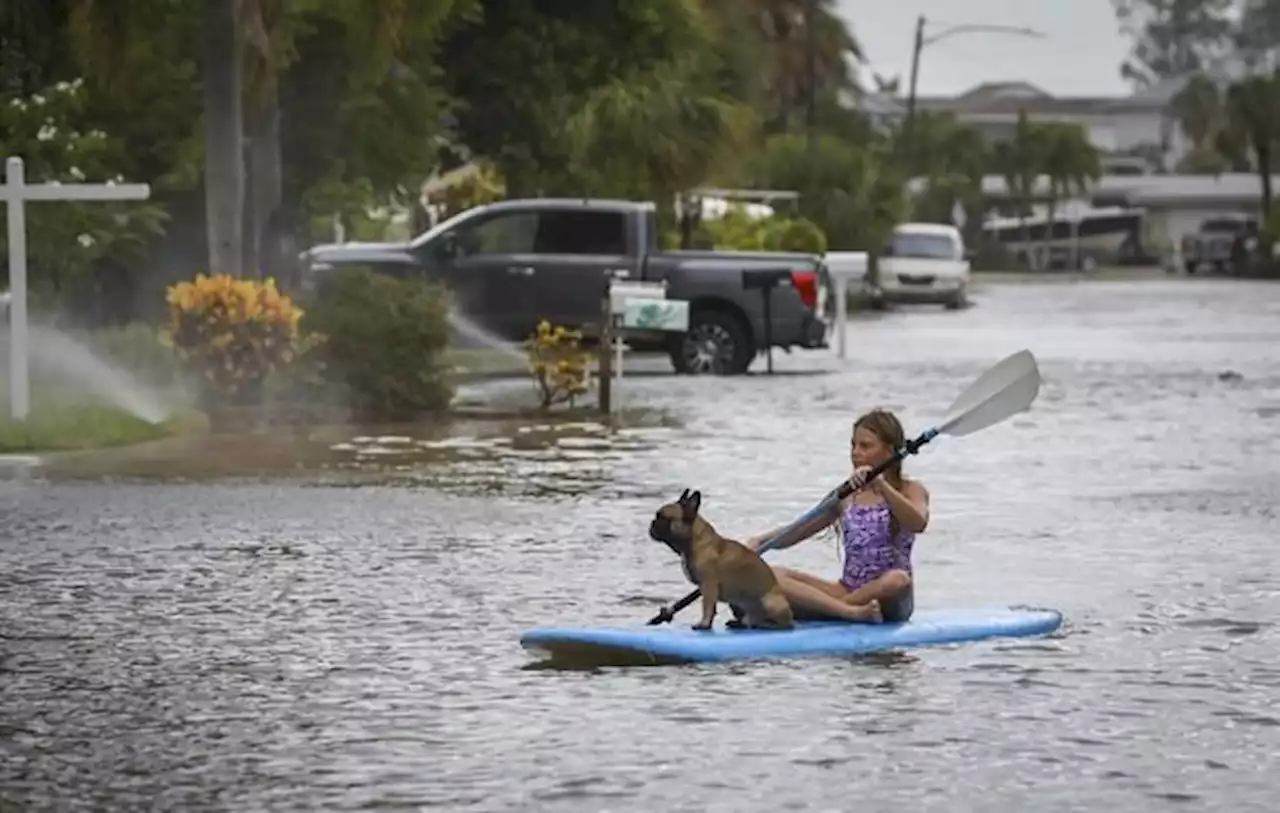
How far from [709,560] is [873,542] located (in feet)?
2.79

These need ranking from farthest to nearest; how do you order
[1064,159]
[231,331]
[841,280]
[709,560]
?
[1064,159] < [841,280] < [231,331] < [709,560]

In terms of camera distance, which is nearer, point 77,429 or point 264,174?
point 77,429

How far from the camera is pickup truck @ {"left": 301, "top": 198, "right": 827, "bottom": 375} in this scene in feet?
114

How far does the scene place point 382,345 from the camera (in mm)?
25984

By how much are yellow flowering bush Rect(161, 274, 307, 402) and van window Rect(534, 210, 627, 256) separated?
32.9ft

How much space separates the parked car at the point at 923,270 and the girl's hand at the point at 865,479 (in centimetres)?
5268

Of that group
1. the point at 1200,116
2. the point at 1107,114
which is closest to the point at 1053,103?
the point at 1107,114

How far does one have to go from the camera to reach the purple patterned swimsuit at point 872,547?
12016 millimetres

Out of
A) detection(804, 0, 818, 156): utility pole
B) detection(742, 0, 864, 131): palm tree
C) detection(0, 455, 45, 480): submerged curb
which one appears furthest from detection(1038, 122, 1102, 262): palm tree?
detection(0, 455, 45, 480): submerged curb

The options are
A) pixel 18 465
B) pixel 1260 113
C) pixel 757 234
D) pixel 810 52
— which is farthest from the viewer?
pixel 1260 113

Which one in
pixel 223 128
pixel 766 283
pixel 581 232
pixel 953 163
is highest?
pixel 953 163

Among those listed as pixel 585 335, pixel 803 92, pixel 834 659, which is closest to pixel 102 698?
pixel 834 659

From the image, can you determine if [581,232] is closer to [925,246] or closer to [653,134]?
[653,134]

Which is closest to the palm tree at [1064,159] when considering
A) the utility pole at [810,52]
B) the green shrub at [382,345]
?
the utility pole at [810,52]
